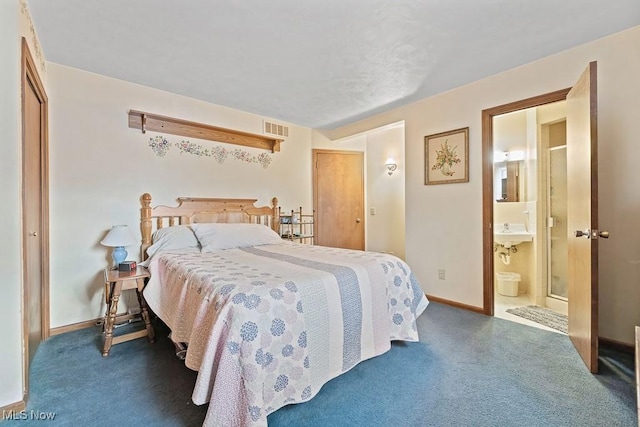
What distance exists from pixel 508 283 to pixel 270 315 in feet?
11.8

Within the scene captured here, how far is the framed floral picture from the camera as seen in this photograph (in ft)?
10.0

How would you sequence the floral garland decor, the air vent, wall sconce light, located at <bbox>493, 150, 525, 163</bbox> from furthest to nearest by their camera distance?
the air vent
wall sconce light, located at <bbox>493, 150, 525, 163</bbox>
the floral garland decor

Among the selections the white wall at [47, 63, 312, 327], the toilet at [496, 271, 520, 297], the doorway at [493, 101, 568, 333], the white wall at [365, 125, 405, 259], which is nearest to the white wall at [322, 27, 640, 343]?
the doorway at [493, 101, 568, 333]

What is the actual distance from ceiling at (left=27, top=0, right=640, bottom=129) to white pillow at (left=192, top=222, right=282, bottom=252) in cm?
151

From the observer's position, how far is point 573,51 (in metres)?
2.34

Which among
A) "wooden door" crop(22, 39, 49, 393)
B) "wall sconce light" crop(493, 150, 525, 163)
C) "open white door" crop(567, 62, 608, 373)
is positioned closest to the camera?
"open white door" crop(567, 62, 608, 373)

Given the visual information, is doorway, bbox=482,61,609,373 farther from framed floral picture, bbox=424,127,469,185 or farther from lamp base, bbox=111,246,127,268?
lamp base, bbox=111,246,127,268

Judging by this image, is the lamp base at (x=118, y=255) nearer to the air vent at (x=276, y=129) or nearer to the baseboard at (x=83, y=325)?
the baseboard at (x=83, y=325)

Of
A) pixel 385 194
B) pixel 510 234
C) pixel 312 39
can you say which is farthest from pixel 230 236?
pixel 510 234

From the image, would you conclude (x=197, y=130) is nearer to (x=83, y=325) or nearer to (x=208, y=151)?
(x=208, y=151)

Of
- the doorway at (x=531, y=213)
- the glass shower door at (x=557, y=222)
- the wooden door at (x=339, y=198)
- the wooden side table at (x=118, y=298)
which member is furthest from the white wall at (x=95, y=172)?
the glass shower door at (x=557, y=222)

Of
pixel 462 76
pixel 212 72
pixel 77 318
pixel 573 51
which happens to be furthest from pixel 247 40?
pixel 77 318

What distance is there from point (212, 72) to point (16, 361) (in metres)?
2.52

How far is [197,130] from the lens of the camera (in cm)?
329
